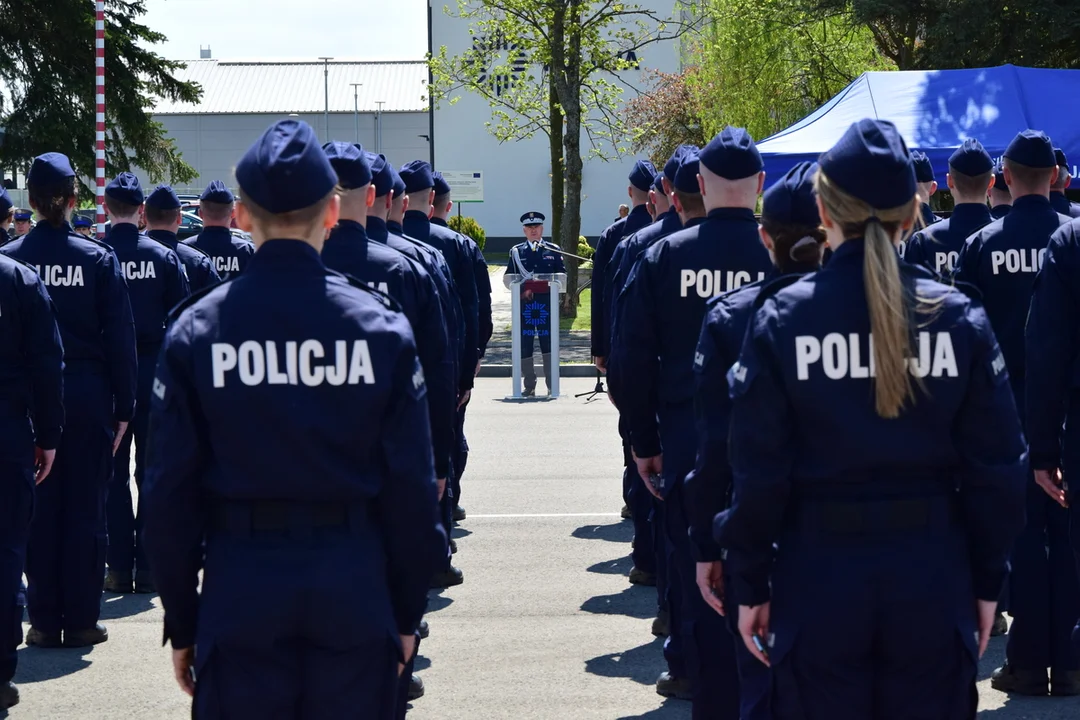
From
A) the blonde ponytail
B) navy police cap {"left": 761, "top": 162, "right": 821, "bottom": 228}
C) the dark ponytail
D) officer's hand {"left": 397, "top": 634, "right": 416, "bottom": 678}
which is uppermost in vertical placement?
the dark ponytail

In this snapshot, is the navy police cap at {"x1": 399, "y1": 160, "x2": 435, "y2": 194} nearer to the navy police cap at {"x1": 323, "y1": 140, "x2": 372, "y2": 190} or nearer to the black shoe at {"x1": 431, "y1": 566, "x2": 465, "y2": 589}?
the black shoe at {"x1": 431, "y1": 566, "x2": 465, "y2": 589}

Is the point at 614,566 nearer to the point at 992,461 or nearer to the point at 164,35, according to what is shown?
the point at 992,461

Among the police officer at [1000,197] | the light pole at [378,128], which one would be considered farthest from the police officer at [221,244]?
the light pole at [378,128]

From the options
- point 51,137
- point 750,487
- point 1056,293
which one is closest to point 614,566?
point 1056,293

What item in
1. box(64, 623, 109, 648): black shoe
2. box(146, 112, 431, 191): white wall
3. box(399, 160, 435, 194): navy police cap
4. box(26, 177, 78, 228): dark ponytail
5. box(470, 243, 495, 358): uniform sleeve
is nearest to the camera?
box(26, 177, 78, 228): dark ponytail

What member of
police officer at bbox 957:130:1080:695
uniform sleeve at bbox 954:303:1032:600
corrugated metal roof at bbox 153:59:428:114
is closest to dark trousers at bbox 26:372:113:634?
police officer at bbox 957:130:1080:695

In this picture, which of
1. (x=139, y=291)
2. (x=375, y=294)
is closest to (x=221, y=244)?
(x=139, y=291)

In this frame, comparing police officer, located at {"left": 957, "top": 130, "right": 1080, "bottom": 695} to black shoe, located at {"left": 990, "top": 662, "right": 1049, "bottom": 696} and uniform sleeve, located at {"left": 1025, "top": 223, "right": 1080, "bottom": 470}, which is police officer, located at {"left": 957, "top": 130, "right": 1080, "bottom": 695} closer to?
black shoe, located at {"left": 990, "top": 662, "right": 1049, "bottom": 696}

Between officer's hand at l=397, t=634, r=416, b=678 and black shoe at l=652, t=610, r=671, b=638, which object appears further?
black shoe at l=652, t=610, r=671, b=638

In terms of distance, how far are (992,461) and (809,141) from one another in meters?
11.0

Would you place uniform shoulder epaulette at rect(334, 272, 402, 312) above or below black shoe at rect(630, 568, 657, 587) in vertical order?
above

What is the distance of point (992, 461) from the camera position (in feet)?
10.9

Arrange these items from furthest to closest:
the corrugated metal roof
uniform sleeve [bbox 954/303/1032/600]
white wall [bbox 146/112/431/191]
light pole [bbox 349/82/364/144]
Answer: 1. the corrugated metal roof
2. white wall [bbox 146/112/431/191]
3. light pole [bbox 349/82/364/144]
4. uniform sleeve [bbox 954/303/1032/600]

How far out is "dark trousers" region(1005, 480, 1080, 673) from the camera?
595 centimetres
